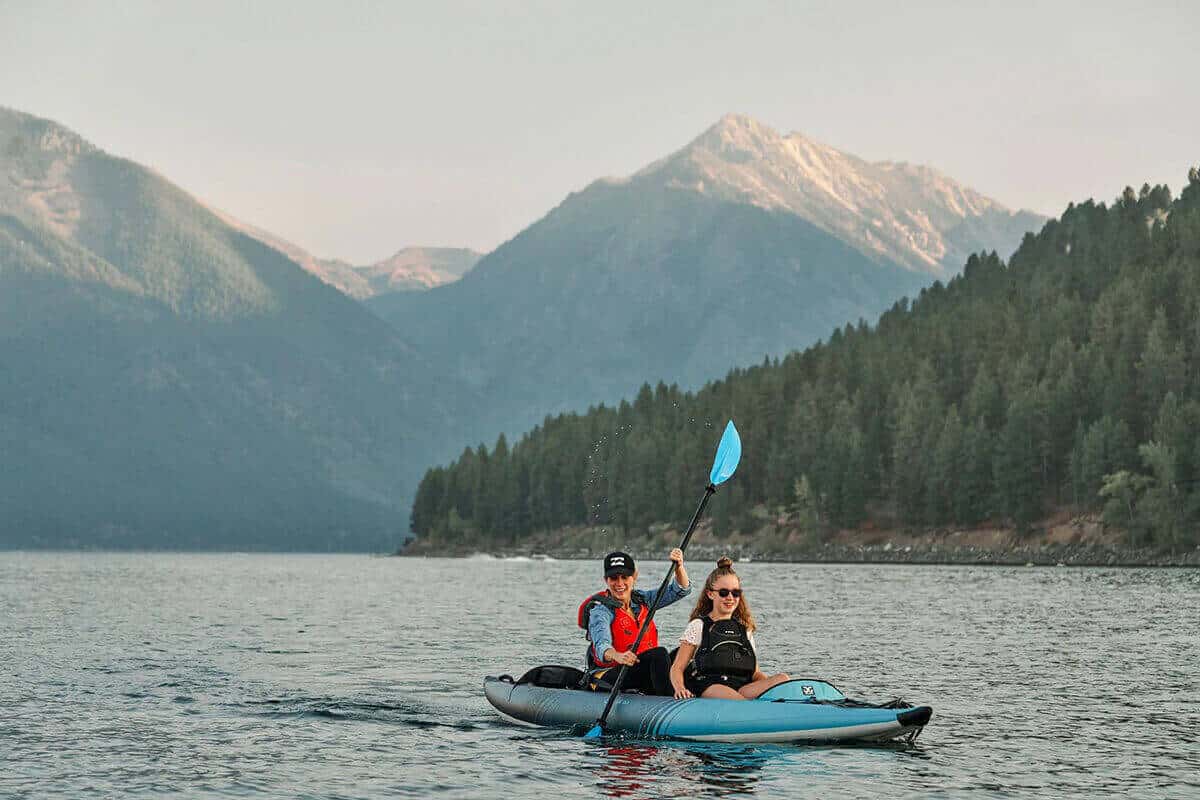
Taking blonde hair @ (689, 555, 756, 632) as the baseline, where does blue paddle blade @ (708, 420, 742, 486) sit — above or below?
above

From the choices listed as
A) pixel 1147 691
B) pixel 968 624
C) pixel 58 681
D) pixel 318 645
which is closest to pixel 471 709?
pixel 58 681

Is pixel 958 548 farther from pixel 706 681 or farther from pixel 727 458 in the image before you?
pixel 706 681

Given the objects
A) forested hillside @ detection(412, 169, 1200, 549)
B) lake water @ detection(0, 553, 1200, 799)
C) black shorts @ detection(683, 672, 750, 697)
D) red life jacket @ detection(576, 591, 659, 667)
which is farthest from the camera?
forested hillside @ detection(412, 169, 1200, 549)

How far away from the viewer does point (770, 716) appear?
94.8ft

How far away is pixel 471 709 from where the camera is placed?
36156 millimetres

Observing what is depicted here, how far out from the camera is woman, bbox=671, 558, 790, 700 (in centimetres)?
2816

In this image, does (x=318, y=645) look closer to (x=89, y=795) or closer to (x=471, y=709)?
(x=471, y=709)

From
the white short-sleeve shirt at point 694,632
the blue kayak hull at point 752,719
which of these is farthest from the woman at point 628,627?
the white short-sleeve shirt at point 694,632

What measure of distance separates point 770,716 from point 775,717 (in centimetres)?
9

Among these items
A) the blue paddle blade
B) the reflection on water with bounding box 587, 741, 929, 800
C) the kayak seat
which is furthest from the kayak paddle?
the kayak seat

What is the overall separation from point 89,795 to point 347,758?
17.7 ft

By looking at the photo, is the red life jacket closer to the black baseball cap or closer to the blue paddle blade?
the black baseball cap

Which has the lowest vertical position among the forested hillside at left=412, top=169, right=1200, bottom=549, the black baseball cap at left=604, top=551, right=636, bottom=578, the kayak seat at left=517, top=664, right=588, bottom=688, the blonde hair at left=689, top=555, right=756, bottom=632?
the kayak seat at left=517, top=664, right=588, bottom=688

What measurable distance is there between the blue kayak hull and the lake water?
1.21 ft
